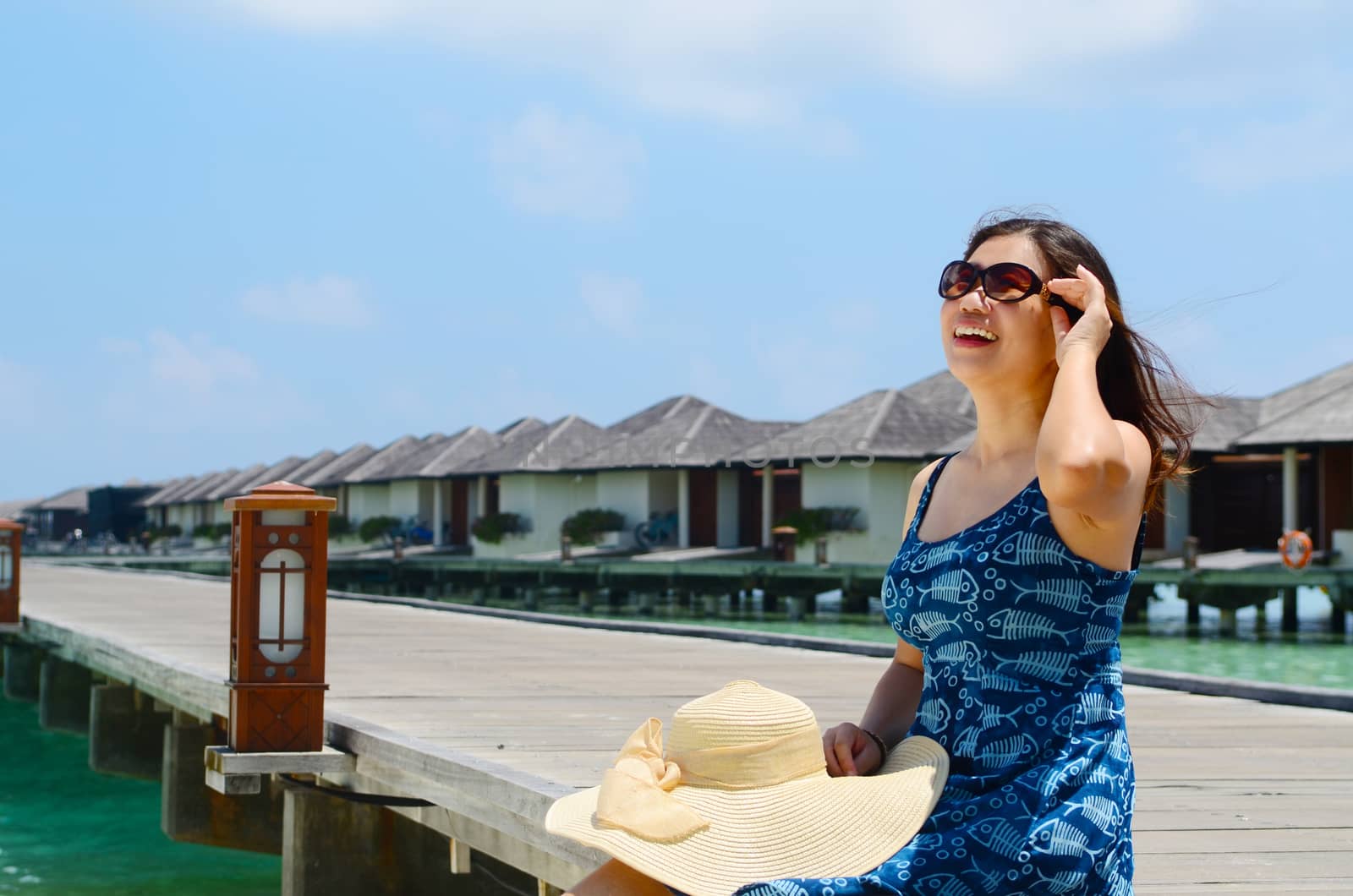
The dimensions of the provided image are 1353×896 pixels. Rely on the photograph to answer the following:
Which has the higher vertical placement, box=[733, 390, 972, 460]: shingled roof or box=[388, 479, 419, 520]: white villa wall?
box=[733, 390, 972, 460]: shingled roof

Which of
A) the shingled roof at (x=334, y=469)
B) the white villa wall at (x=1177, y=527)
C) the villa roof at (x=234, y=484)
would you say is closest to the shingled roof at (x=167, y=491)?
the villa roof at (x=234, y=484)

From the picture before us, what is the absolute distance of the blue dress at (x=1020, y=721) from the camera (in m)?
1.97

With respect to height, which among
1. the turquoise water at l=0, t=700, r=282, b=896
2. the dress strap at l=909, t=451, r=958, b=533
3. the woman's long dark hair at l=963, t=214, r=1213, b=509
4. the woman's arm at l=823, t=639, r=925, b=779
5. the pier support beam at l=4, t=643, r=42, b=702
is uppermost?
the woman's long dark hair at l=963, t=214, r=1213, b=509

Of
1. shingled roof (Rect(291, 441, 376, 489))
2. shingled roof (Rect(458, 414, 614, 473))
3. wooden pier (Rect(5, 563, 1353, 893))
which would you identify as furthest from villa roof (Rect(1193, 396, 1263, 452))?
shingled roof (Rect(291, 441, 376, 489))

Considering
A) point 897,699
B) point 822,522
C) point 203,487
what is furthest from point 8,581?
point 203,487

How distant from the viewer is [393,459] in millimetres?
48000

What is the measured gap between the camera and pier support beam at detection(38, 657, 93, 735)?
14984 mm

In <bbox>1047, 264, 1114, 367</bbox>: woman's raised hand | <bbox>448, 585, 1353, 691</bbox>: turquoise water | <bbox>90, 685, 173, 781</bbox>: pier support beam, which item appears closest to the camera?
<bbox>1047, 264, 1114, 367</bbox>: woman's raised hand

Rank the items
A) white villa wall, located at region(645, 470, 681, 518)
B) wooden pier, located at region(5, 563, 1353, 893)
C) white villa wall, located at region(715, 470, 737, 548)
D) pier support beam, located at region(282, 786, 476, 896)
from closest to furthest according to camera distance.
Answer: wooden pier, located at region(5, 563, 1353, 893), pier support beam, located at region(282, 786, 476, 896), white villa wall, located at region(715, 470, 737, 548), white villa wall, located at region(645, 470, 681, 518)

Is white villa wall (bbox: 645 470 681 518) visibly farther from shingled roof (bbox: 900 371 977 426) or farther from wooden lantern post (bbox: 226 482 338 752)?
wooden lantern post (bbox: 226 482 338 752)

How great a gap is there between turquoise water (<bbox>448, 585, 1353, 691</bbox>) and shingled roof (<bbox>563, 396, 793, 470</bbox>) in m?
3.40

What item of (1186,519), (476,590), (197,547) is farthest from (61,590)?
(197,547)

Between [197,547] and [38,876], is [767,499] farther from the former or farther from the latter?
[197,547]

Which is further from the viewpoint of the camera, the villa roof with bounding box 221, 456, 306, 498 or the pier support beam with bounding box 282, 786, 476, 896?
the villa roof with bounding box 221, 456, 306, 498
